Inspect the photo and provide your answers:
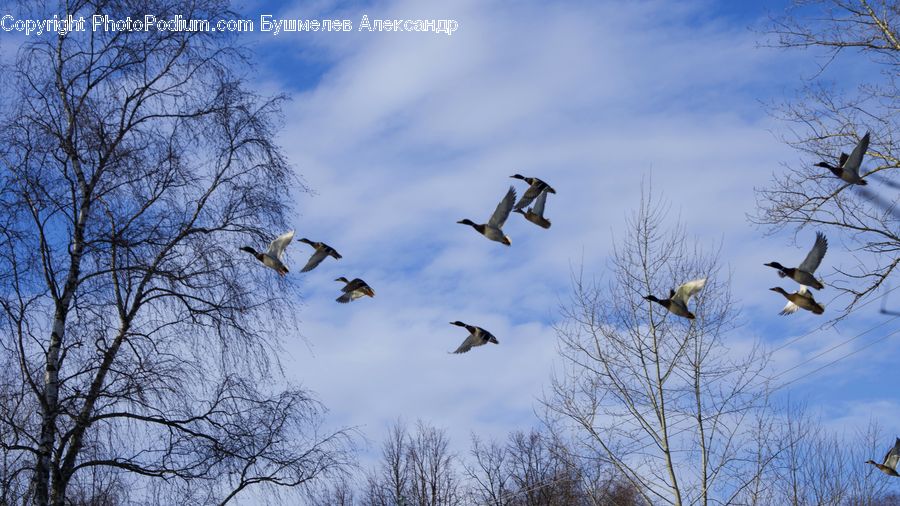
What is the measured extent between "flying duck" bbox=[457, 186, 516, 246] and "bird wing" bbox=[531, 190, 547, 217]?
0.41 metres

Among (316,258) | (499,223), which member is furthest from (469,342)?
(316,258)

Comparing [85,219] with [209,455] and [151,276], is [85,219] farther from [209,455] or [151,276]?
[209,455]

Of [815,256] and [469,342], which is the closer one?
[815,256]

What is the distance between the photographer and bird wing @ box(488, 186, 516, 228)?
9.52 metres

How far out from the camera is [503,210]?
9602mm

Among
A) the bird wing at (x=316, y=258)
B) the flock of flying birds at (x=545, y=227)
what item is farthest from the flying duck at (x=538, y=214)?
the bird wing at (x=316, y=258)

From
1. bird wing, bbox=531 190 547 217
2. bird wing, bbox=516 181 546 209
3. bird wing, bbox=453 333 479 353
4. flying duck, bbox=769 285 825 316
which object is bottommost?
flying duck, bbox=769 285 825 316

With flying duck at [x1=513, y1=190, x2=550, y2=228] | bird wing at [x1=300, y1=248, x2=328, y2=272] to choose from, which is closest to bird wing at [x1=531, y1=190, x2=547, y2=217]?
flying duck at [x1=513, y1=190, x2=550, y2=228]

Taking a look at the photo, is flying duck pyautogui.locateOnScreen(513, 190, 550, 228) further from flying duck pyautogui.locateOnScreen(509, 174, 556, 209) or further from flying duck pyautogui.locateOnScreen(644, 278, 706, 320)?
flying duck pyautogui.locateOnScreen(644, 278, 706, 320)

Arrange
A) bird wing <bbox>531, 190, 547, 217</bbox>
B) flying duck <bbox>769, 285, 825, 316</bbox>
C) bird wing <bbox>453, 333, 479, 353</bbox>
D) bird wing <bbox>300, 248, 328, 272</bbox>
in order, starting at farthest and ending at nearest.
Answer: bird wing <bbox>531, 190, 547, 217</bbox>
bird wing <bbox>453, 333, 479, 353</bbox>
bird wing <bbox>300, 248, 328, 272</bbox>
flying duck <bbox>769, 285, 825, 316</bbox>

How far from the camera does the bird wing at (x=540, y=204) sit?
1003 cm

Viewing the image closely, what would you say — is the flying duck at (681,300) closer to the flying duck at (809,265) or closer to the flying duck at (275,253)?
the flying duck at (809,265)

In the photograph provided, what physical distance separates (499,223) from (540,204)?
2.62 feet

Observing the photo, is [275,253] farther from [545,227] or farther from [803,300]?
[803,300]
